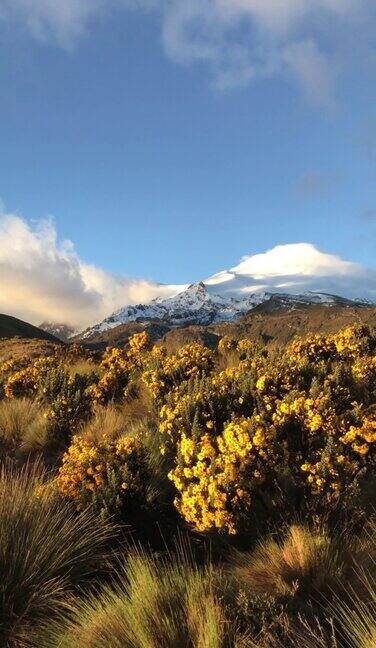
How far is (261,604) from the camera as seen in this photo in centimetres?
320

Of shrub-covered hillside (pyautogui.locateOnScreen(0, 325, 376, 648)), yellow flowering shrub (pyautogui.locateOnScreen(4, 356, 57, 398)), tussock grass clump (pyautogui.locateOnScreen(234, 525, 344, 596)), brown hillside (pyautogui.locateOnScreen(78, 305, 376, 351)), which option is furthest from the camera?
brown hillside (pyautogui.locateOnScreen(78, 305, 376, 351))

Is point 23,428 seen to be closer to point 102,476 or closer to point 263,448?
point 102,476

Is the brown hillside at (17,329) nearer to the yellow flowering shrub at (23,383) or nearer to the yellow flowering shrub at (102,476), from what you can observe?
the yellow flowering shrub at (23,383)

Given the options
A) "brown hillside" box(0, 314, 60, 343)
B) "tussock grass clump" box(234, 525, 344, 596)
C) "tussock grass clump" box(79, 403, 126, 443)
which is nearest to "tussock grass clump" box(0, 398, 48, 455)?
"tussock grass clump" box(79, 403, 126, 443)

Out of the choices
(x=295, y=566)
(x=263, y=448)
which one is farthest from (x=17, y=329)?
(x=295, y=566)

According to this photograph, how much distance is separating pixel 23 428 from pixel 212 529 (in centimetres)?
583

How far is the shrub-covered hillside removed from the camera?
316 centimetres

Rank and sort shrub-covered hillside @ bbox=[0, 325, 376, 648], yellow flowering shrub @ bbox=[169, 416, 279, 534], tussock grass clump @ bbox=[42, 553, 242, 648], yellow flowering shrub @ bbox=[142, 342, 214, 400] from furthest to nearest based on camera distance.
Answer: yellow flowering shrub @ bbox=[142, 342, 214, 400]
yellow flowering shrub @ bbox=[169, 416, 279, 534]
shrub-covered hillside @ bbox=[0, 325, 376, 648]
tussock grass clump @ bbox=[42, 553, 242, 648]

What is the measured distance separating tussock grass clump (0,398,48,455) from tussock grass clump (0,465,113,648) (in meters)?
4.14

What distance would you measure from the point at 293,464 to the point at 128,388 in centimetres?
616

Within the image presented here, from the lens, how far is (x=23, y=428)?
9680 mm

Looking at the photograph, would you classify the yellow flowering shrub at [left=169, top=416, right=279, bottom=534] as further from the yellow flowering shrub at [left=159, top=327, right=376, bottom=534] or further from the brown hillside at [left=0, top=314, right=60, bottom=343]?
the brown hillside at [left=0, top=314, right=60, bottom=343]

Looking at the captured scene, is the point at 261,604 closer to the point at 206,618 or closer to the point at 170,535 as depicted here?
the point at 206,618

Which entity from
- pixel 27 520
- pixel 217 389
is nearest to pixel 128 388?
pixel 217 389
